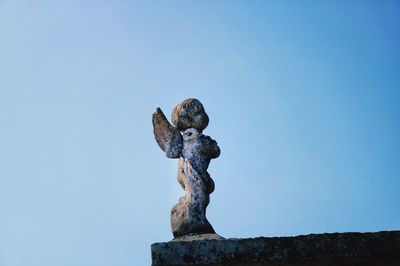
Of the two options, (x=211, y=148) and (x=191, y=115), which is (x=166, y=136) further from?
(x=211, y=148)

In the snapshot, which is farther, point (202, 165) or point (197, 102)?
point (197, 102)

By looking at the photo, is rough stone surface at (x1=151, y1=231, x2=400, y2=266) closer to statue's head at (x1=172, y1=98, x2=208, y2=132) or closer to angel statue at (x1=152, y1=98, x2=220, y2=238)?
angel statue at (x1=152, y1=98, x2=220, y2=238)

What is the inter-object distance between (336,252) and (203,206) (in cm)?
142

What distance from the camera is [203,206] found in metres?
4.19

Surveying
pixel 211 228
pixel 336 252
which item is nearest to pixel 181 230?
pixel 211 228

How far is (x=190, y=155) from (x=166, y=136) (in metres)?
0.41

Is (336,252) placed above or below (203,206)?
below

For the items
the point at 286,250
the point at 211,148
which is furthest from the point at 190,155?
the point at 286,250

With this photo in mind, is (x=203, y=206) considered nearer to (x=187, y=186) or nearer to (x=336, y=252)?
(x=187, y=186)

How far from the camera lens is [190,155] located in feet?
15.1

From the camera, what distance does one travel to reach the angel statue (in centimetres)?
399

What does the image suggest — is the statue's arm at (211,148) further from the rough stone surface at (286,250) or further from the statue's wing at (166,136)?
the rough stone surface at (286,250)

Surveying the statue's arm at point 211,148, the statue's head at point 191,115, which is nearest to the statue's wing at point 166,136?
the statue's head at point 191,115

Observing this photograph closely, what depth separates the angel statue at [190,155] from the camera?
3.99m
